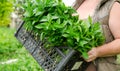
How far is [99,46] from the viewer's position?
9.30ft

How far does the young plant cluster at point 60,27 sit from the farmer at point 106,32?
73 millimetres

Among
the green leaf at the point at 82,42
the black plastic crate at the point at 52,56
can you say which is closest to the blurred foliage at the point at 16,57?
the black plastic crate at the point at 52,56

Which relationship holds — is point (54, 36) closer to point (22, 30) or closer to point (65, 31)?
point (65, 31)

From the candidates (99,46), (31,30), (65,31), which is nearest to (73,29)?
(65,31)

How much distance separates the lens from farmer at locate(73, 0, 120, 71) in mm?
2797

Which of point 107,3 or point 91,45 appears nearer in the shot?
point 91,45

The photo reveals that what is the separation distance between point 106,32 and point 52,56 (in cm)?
46

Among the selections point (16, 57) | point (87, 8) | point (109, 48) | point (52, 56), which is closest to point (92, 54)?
point (109, 48)

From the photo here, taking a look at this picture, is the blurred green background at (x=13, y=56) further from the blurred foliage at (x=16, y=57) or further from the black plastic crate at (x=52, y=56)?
the black plastic crate at (x=52, y=56)

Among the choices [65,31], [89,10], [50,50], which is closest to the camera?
[65,31]

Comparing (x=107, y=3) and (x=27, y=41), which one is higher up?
(x=107, y=3)

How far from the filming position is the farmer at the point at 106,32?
110 inches

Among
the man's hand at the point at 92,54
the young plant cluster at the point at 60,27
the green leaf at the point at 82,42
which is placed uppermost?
the young plant cluster at the point at 60,27

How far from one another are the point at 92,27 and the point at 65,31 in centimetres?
21
